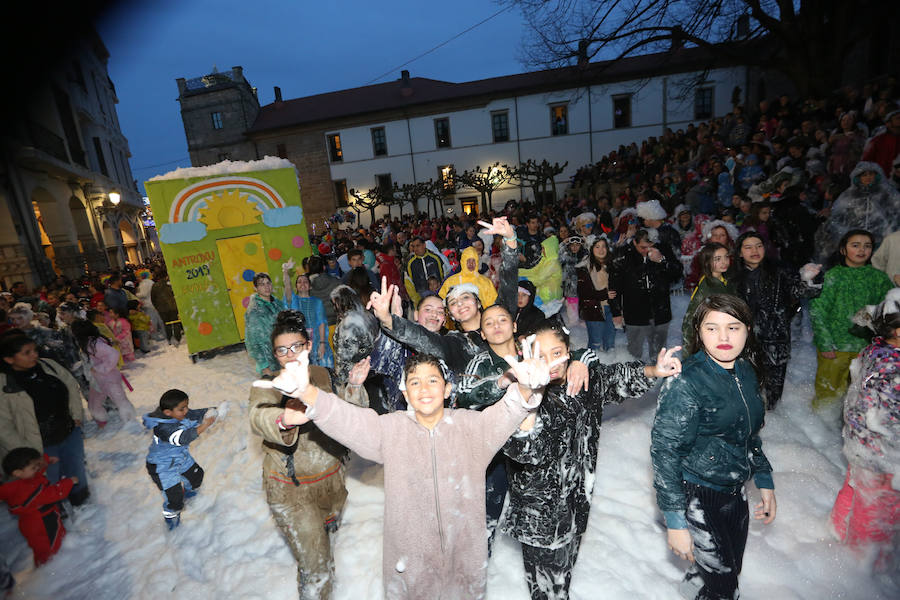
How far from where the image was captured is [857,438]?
8.60 feet

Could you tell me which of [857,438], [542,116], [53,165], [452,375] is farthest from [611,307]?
[542,116]

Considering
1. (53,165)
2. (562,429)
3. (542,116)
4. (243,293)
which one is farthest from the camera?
(542,116)

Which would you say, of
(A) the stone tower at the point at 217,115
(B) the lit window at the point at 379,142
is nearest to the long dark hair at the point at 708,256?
(B) the lit window at the point at 379,142

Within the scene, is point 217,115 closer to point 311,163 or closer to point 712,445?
point 311,163

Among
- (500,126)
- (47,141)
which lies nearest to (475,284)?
(47,141)

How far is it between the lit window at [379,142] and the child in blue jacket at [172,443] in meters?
30.5

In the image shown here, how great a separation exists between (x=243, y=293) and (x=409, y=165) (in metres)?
25.4

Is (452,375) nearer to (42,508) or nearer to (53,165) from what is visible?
(42,508)

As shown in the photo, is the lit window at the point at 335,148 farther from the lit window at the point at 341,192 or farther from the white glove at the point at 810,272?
the white glove at the point at 810,272

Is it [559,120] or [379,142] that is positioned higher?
[379,142]

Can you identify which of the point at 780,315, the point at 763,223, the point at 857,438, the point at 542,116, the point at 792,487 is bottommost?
the point at 792,487

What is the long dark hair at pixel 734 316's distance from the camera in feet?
6.86

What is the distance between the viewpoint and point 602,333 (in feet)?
20.5

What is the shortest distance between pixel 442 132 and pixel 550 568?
31.6m
